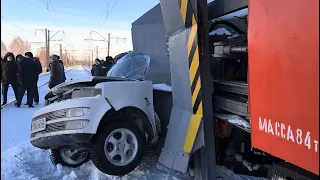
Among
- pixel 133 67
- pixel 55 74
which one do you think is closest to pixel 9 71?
pixel 55 74

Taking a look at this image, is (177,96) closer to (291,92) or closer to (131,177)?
(131,177)

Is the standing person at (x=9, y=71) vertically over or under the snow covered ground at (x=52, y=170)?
over

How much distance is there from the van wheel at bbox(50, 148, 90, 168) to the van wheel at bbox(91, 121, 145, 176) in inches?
39.4

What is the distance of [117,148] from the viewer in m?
4.23

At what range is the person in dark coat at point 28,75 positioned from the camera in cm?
1150

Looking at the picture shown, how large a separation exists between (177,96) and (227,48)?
84 centimetres

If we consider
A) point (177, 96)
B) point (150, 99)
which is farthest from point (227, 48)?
point (150, 99)

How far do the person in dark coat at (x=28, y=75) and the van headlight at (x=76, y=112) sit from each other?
8008mm

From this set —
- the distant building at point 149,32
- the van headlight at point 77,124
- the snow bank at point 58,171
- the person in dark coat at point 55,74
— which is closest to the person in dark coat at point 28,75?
the person in dark coat at point 55,74

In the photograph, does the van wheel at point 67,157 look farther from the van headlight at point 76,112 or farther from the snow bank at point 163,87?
the snow bank at point 163,87

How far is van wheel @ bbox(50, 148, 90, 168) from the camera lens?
504cm

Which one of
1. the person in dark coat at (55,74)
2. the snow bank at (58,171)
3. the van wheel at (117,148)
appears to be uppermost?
the person in dark coat at (55,74)

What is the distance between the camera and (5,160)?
5.34m

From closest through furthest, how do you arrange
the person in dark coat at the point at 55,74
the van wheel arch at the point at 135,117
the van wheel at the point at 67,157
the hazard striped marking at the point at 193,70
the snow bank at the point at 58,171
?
the hazard striped marking at the point at 193,70 < the van wheel arch at the point at 135,117 < the snow bank at the point at 58,171 < the van wheel at the point at 67,157 < the person in dark coat at the point at 55,74
